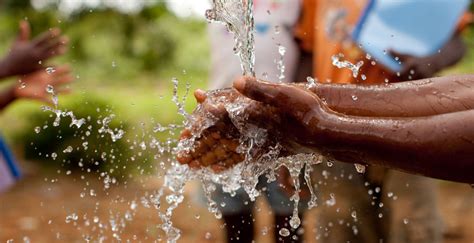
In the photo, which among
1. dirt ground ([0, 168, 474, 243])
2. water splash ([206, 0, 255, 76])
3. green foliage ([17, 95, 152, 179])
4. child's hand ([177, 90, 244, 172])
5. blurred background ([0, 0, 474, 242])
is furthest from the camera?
green foliage ([17, 95, 152, 179])

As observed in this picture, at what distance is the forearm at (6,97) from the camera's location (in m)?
3.97

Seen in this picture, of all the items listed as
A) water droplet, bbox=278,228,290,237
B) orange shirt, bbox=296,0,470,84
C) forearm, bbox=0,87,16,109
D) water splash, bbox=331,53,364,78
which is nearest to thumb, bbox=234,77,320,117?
water splash, bbox=331,53,364,78

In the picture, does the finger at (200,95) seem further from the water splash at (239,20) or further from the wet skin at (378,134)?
the water splash at (239,20)

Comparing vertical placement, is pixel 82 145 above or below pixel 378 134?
below

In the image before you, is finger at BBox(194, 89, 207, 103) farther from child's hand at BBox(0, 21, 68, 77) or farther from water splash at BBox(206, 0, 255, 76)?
child's hand at BBox(0, 21, 68, 77)

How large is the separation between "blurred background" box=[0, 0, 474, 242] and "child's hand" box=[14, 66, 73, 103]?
1.49 feet

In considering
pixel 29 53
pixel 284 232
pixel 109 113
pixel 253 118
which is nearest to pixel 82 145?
pixel 109 113

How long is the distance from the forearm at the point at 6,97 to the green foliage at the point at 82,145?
283cm

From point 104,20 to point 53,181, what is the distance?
3.22 metres

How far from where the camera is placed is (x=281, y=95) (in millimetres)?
1982

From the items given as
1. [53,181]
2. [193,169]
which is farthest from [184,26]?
[193,169]

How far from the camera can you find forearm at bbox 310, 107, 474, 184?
1949 mm

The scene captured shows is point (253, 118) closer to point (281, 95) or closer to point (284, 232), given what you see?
point (281, 95)

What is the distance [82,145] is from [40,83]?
3.63 m
